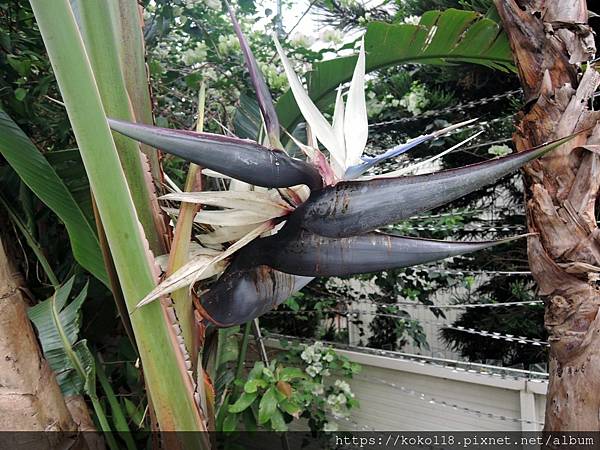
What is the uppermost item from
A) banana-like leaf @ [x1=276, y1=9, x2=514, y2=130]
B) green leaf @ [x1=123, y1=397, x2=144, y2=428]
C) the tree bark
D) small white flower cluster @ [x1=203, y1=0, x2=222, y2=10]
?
small white flower cluster @ [x1=203, y1=0, x2=222, y2=10]

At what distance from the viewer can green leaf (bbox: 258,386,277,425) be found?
3.12 feet

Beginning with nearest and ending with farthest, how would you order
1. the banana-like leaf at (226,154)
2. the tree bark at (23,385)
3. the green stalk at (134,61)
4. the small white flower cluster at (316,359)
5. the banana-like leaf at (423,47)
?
the banana-like leaf at (226,154), the green stalk at (134,61), the tree bark at (23,385), the banana-like leaf at (423,47), the small white flower cluster at (316,359)

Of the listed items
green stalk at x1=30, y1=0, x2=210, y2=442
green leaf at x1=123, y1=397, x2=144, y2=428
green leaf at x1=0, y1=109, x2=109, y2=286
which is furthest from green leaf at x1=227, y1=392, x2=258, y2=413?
green stalk at x1=30, y1=0, x2=210, y2=442

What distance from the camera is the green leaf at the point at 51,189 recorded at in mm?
657

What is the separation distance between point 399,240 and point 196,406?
0.87ft

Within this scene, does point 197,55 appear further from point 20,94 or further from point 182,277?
point 182,277

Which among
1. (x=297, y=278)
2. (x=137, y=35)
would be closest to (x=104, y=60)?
(x=137, y=35)

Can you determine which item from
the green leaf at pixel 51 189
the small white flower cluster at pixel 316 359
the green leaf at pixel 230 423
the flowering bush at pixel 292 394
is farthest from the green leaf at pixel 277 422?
the green leaf at pixel 51 189

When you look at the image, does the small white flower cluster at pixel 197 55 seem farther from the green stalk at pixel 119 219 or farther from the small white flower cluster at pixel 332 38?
the green stalk at pixel 119 219

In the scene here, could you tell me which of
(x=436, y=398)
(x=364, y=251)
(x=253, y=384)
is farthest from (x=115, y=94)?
(x=436, y=398)

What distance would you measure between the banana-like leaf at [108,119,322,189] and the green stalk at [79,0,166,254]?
3.8 inches

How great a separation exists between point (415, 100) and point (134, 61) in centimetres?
107

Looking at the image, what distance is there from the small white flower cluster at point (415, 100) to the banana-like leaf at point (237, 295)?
1090 millimetres

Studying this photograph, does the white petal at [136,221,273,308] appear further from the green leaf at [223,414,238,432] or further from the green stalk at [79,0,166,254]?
the green leaf at [223,414,238,432]
